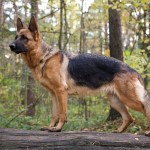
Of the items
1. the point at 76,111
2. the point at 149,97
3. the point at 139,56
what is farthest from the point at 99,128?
the point at 76,111

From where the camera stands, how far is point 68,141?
5.01m

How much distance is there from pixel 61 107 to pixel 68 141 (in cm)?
82

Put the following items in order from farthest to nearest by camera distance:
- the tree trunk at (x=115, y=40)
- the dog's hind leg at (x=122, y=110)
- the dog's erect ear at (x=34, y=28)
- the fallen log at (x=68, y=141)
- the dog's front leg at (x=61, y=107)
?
the tree trunk at (x=115, y=40) < the dog's hind leg at (x=122, y=110) < the dog's erect ear at (x=34, y=28) < the dog's front leg at (x=61, y=107) < the fallen log at (x=68, y=141)

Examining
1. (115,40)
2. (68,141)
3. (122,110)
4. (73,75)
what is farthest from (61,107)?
(115,40)

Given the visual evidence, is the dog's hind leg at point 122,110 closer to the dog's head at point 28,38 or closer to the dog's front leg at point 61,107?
the dog's front leg at point 61,107

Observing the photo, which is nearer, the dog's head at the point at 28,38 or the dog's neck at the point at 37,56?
the dog's head at the point at 28,38

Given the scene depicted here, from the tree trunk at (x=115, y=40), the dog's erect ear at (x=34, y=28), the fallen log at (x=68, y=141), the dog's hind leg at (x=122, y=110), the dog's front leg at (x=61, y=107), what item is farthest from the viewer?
the tree trunk at (x=115, y=40)

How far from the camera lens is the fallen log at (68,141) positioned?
4.91 meters

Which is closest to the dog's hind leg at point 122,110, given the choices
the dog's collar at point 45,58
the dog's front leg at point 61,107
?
the dog's front leg at point 61,107

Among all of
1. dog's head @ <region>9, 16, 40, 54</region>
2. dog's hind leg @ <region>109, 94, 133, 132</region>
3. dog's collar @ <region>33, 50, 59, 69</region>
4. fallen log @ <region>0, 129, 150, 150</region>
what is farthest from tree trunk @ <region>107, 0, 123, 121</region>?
fallen log @ <region>0, 129, 150, 150</region>

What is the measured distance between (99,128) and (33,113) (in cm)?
462

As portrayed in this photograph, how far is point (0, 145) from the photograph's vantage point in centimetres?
491

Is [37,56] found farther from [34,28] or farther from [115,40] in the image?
[115,40]

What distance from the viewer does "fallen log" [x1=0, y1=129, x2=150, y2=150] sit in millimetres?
4906
